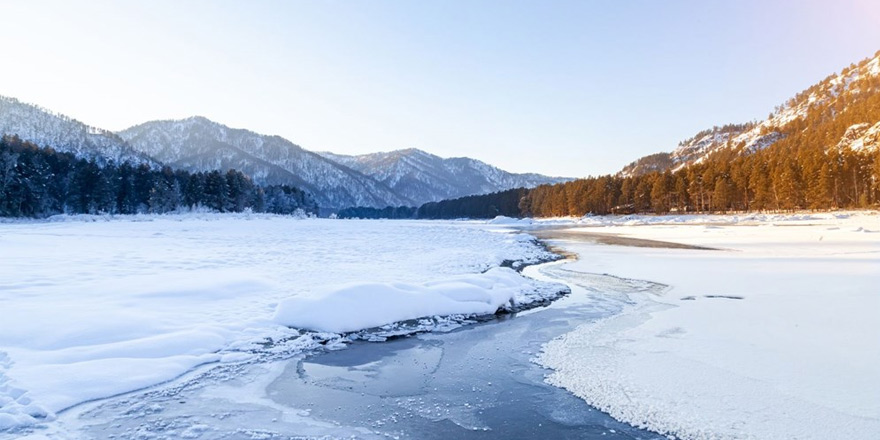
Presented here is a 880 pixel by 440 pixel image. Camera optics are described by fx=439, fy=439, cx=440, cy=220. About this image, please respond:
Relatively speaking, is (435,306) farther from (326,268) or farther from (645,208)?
(645,208)

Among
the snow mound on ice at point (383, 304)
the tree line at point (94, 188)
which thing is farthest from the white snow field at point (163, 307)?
the tree line at point (94, 188)

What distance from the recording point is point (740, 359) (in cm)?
720

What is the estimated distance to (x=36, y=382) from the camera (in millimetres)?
6242

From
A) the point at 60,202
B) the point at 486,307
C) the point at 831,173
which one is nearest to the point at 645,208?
the point at 831,173

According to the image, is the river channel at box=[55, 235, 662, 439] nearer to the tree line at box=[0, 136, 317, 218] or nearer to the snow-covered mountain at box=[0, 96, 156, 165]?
the tree line at box=[0, 136, 317, 218]

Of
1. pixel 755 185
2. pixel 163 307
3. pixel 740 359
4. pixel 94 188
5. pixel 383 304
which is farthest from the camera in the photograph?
pixel 755 185

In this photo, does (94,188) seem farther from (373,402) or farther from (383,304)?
(373,402)

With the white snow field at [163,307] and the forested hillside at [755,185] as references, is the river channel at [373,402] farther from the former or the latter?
the forested hillside at [755,185]

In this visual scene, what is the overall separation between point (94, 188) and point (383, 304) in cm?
8446

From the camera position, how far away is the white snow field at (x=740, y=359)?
5.18 m

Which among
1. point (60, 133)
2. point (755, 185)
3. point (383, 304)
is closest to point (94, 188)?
point (383, 304)

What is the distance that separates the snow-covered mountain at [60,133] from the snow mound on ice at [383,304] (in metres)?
196

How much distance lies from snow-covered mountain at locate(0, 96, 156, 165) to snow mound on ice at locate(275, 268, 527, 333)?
7708 inches

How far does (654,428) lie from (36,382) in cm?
835
